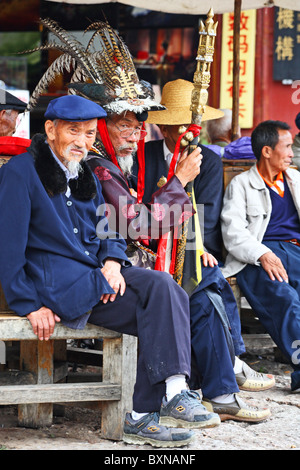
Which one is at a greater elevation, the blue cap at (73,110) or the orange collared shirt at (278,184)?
the blue cap at (73,110)

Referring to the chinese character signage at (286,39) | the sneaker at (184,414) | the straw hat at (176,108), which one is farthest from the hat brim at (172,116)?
the chinese character signage at (286,39)

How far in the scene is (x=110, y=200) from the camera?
11.8ft

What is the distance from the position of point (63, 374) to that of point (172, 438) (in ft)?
2.83

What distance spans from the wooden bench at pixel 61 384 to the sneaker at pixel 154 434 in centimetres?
15

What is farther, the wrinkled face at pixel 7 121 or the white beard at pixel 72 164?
the wrinkled face at pixel 7 121

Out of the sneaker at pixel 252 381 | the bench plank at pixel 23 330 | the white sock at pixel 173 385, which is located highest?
the bench plank at pixel 23 330

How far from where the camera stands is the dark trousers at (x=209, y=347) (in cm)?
371

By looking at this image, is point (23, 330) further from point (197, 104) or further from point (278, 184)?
point (278, 184)

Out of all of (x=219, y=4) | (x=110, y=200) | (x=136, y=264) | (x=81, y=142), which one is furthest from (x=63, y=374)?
(x=219, y=4)

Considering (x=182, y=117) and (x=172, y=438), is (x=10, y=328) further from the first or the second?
(x=182, y=117)

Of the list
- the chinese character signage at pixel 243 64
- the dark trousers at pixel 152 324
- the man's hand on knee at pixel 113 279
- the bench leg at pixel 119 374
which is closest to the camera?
the dark trousers at pixel 152 324

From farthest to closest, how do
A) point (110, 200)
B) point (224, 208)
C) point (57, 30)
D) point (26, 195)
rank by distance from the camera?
point (224, 208) < point (57, 30) < point (110, 200) < point (26, 195)

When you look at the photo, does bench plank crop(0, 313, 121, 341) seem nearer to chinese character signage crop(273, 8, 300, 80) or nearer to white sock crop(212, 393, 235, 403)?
white sock crop(212, 393, 235, 403)

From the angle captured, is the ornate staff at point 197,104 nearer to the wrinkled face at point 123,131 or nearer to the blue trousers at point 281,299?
the wrinkled face at point 123,131
